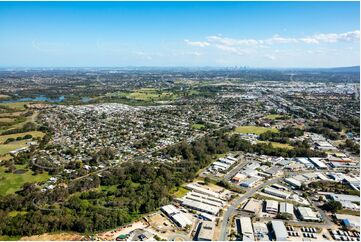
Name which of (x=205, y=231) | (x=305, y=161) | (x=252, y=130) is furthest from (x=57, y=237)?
(x=252, y=130)

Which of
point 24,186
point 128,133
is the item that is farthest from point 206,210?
point 128,133

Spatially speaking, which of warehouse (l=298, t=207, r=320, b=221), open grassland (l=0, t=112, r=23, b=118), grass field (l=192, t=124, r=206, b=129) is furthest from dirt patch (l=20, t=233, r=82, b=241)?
open grassland (l=0, t=112, r=23, b=118)

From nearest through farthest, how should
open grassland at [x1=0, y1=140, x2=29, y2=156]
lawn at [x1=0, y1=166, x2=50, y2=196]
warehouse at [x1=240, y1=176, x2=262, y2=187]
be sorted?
1. lawn at [x1=0, y1=166, x2=50, y2=196]
2. warehouse at [x1=240, y1=176, x2=262, y2=187]
3. open grassland at [x1=0, y1=140, x2=29, y2=156]

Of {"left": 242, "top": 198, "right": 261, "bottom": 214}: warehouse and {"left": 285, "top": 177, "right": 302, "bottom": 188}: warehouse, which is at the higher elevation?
{"left": 285, "top": 177, "right": 302, "bottom": 188}: warehouse

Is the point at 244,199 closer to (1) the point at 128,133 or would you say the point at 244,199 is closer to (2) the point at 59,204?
(2) the point at 59,204

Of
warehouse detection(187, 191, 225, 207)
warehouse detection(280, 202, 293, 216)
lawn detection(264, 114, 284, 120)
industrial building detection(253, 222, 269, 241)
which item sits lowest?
industrial building detection(253, 222, 269, 241)

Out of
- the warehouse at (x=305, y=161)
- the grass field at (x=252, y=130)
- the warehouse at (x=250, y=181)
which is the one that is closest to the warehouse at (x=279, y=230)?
the warehouse at (x=250, y=181)

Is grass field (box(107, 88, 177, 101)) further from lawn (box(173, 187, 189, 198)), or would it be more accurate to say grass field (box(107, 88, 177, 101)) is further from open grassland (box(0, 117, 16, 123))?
lawn (box(173, 187, 189, 198))
